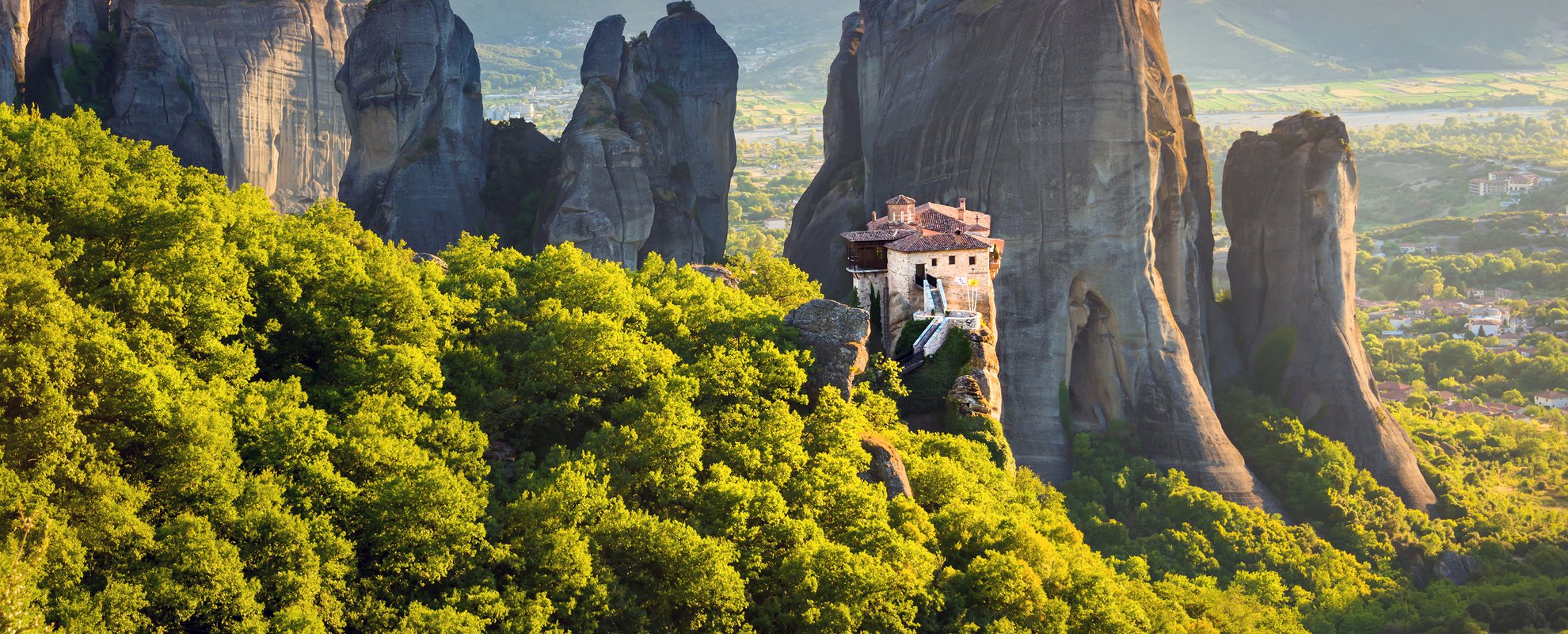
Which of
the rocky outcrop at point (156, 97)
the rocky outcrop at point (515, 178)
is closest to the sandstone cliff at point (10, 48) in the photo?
the rocky outcrop at point (156, 97)

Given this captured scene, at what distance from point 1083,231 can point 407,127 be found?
4258cm

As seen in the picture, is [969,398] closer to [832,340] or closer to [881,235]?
[832,340]

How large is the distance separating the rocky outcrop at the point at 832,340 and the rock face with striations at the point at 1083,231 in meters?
32.0

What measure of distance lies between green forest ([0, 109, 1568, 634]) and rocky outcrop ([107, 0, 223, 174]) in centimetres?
3325

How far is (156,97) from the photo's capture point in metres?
86.8

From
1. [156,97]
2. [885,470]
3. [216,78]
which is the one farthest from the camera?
[216,78]

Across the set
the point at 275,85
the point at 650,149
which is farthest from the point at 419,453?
the point at 275,85

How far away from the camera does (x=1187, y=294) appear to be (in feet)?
312

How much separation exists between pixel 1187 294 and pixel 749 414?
2075 inches

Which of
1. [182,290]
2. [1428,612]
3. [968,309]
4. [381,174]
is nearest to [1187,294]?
[1428,612]

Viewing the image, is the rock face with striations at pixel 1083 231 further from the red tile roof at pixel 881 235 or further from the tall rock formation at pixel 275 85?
the tall rock formation at pixel 275 85

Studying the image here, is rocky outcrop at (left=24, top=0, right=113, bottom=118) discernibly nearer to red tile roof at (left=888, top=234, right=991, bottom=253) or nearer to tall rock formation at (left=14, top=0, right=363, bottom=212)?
tall rock formation at (left=14, top=0, right=363, bottom=212)

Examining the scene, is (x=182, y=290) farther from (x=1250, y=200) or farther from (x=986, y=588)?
(x=1250, y=200)

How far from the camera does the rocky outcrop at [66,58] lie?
270ft
